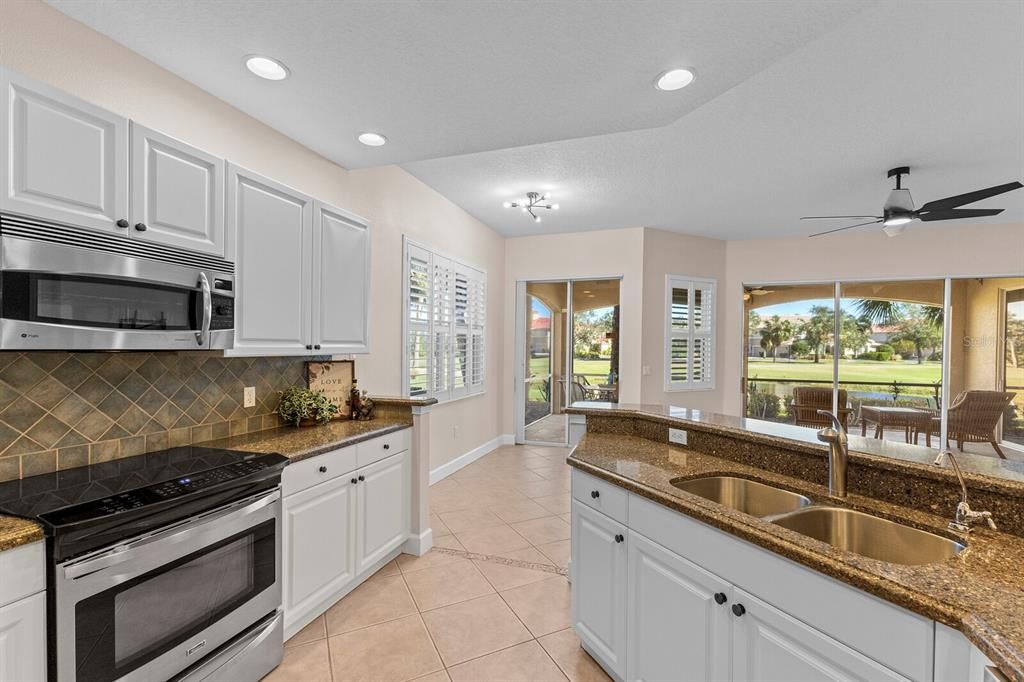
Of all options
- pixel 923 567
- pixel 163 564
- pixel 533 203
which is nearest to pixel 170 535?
pixel 163 564

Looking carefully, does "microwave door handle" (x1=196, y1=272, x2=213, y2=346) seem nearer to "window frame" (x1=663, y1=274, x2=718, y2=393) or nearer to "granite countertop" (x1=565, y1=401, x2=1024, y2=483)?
"granite countertop" (x1=565, y1=401, x2=1024, y2=483)

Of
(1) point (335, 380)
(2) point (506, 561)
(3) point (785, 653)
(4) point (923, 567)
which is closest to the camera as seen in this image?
(4) point (923, 567)

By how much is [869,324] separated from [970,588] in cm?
645

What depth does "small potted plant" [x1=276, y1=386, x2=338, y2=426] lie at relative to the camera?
9.27ft

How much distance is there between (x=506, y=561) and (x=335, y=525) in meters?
1.18

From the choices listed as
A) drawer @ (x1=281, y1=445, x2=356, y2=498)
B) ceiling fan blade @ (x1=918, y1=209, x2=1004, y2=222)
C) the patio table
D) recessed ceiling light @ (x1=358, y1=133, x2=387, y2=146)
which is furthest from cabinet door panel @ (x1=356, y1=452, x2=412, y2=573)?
the patio table

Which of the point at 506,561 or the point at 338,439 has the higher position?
the point at 338,439

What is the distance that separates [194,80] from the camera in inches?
91.2

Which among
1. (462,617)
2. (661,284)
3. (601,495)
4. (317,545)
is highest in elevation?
(661,284)

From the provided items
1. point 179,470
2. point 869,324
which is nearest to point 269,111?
point 179,470

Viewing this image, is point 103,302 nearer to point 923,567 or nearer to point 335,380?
point 335,380

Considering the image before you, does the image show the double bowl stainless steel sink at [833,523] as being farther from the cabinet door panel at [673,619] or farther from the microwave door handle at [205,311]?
the microwave door handle at [205,311]

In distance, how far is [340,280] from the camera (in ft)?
9.39

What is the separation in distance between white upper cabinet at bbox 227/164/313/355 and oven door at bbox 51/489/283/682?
2.61 ft
